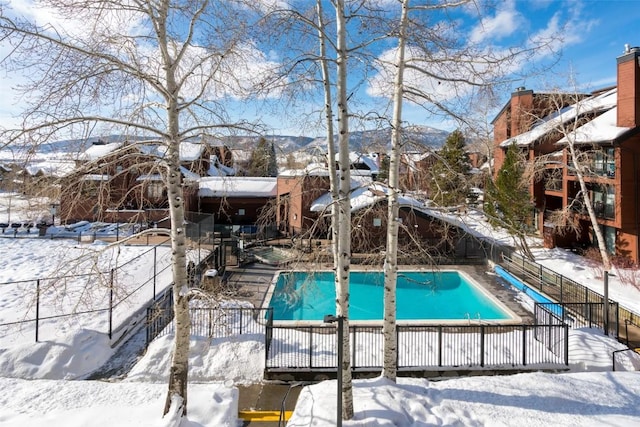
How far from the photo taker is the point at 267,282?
1703 centimetres

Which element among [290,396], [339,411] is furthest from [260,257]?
[339,411]

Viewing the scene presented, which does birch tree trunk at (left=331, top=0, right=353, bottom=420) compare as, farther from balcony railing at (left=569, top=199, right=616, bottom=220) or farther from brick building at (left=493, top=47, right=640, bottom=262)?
balcony railing at (left=569, top=199, right=616, bottom=220)

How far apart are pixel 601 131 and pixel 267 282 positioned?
59.0 ft

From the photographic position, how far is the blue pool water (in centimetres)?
1466

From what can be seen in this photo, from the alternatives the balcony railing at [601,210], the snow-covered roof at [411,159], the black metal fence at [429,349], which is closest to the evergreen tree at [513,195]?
the balcony railing at [601,210]

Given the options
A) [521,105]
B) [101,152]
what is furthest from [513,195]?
[101,152]

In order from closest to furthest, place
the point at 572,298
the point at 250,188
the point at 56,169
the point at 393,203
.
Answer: the point at 56,169 → the point at 393,203 → the point at 572,298 → the point at 250,188

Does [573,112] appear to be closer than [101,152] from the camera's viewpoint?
No

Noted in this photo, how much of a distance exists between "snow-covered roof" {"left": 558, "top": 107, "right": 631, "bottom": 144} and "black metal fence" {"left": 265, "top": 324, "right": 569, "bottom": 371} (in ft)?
38.6

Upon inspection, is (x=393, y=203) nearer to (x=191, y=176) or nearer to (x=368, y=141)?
(x=368, y=141)

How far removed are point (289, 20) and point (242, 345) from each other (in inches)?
309

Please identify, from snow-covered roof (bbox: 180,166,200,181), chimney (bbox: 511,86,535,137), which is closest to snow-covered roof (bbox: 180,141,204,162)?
snow-covered roof (bbox: 180,166,200,181)

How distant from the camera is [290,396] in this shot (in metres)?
8.13

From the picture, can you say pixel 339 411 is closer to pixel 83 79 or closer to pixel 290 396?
pixel 290 396
